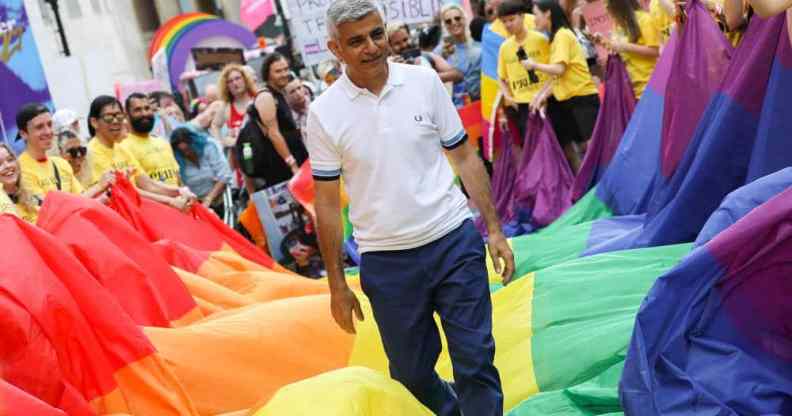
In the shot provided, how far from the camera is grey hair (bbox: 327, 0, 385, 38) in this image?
3.53 meters

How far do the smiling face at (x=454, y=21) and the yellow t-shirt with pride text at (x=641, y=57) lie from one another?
8.05ft

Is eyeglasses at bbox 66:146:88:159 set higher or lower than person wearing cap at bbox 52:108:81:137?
lower

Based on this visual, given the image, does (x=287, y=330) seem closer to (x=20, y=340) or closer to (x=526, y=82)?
(x=20, y=340)

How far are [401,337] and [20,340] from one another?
136 cm

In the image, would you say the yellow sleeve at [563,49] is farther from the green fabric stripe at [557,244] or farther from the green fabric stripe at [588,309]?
the green fabric stripe at [588,309]

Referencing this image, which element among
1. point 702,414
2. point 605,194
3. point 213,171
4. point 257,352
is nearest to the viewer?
point 702,414

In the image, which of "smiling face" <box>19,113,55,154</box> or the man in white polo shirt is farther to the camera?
"smiling face" <box>19,113,55,154</box>

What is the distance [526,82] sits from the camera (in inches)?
336

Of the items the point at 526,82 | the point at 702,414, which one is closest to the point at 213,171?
the point at 526,82

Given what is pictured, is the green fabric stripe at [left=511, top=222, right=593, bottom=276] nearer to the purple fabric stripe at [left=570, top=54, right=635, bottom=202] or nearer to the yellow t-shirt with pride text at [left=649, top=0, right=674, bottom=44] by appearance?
the purple fabric stripe at [left=570, top=54, right=635, bottom=202]

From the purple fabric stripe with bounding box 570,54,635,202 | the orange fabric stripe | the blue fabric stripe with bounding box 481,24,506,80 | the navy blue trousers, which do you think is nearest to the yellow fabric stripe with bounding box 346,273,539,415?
the navy blue trousers

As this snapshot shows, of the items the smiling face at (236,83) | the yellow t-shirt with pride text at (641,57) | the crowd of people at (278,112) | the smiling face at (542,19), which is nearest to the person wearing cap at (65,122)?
the crowd of people at (278,112)

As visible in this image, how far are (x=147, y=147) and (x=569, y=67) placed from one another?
328 cm

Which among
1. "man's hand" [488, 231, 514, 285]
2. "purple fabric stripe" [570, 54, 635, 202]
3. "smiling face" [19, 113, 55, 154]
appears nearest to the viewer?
"man's hand" [488, 231, 514, 285]
